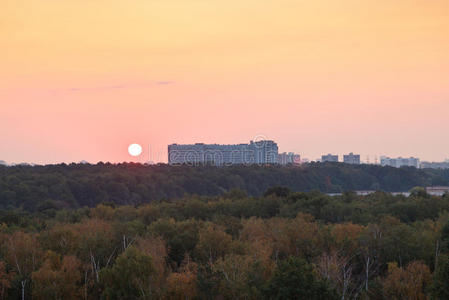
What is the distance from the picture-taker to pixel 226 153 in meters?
149

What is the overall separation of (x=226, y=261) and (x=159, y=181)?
6137 centimetres

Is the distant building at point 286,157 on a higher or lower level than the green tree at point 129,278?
higher

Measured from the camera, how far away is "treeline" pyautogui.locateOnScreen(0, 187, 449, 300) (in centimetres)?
2158

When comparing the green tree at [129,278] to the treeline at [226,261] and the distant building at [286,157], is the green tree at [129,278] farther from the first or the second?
the distant building at [286,157]

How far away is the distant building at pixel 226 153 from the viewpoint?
469ft

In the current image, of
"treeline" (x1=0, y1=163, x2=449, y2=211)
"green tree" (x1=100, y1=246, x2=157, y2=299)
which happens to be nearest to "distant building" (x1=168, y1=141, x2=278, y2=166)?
"treeline" (x1=0, y1=163, x2=449, y2=211)

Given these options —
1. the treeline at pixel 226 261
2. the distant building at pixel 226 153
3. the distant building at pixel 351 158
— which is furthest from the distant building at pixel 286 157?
the treeline at pixel 226 261

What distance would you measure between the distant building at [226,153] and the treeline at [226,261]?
338 feet

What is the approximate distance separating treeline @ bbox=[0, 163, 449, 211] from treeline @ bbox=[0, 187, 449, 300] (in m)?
28.6

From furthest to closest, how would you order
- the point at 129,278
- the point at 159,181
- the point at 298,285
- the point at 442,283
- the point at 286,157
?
the point at 286,157, the point at 159,181, the point at 129,278, the point at 442,283, the point at 298,285

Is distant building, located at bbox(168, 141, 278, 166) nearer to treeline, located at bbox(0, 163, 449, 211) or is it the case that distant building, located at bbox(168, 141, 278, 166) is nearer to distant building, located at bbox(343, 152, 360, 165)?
→ treeline, located at bbox(0, 163, 449, 211)

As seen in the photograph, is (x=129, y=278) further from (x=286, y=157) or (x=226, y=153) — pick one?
(x=286, y=157)

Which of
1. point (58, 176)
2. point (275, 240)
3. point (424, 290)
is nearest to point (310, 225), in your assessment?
point (275, 240)

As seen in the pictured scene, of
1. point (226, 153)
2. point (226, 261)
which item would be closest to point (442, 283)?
point (226, 261)
